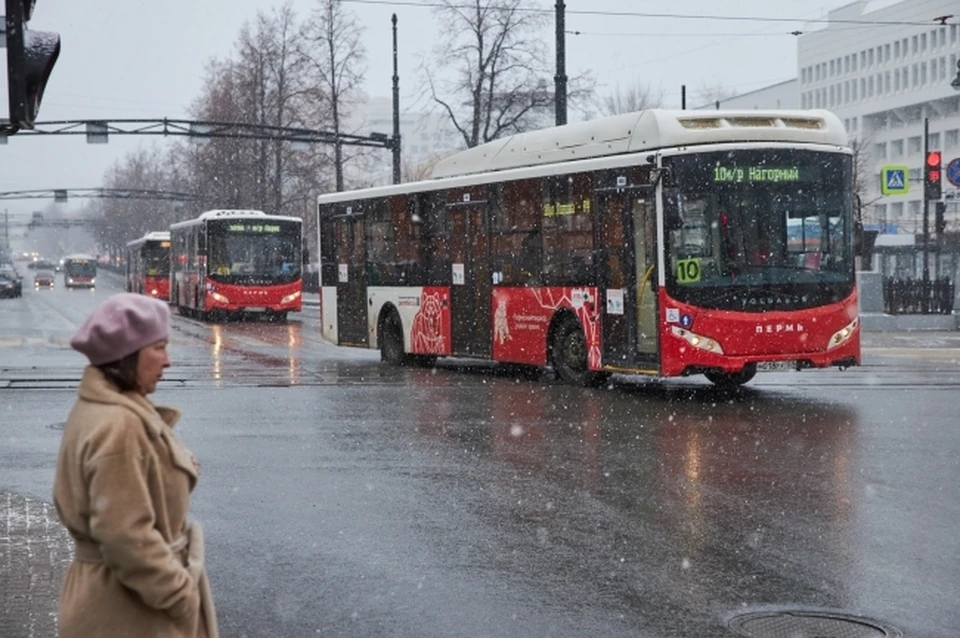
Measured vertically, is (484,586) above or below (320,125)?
below

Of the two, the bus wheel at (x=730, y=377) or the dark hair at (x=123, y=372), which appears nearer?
the dark hair at (x=123, y=372)

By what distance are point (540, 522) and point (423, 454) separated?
3.54 m

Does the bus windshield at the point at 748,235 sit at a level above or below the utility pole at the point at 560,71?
below

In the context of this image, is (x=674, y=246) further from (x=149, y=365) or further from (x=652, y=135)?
(x=149, y=365)

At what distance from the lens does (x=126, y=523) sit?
3945mm

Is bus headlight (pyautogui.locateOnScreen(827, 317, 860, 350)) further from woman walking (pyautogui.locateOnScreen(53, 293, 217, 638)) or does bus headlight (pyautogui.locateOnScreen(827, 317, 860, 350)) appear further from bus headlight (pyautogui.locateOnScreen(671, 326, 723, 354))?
woman walking (pyautogui.locateOnScreen(53, 293, 217, 638))

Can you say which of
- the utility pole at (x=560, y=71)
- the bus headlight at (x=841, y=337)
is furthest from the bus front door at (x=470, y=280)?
the utility pole at (x=560, y=71)

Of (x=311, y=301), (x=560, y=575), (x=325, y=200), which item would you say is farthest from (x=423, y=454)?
(x=311, y=301)

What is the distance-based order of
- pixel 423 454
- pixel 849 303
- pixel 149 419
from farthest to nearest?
pixel 849 303
pixel 423 454
pixel 149 419

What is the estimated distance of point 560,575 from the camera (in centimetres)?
818

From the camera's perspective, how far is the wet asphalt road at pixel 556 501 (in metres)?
7.54

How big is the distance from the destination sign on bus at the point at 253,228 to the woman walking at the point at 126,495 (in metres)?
42.2

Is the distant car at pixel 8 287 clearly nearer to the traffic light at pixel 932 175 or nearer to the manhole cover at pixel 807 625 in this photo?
the traffic light at pixel 932 175

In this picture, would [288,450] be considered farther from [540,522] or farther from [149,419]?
[149,419]
